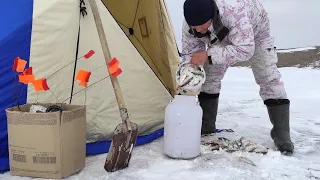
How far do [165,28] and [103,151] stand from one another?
3.57 ft

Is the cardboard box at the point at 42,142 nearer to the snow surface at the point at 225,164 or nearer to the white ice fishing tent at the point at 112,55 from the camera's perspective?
the snow surface at the point at 225,164

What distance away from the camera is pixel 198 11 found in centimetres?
221

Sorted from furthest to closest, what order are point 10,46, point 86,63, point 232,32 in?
point 86,63 → point 232,32 → point 10,46

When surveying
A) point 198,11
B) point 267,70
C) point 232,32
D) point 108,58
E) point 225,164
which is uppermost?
point 198,11

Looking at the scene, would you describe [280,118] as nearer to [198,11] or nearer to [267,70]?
[267,70]

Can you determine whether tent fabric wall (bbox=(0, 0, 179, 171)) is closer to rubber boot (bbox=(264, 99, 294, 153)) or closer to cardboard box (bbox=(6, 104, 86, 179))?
cardboard box (bbox=(6, 104, 86, 179))

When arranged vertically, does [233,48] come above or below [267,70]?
above

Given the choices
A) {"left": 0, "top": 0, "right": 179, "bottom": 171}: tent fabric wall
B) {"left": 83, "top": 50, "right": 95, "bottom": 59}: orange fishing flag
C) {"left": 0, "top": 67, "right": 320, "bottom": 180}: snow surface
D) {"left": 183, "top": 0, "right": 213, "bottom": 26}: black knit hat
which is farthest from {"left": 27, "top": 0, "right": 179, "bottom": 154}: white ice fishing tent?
{"left": 183, "top": 0, "right": 213, "bottom": 26}: black knit hat

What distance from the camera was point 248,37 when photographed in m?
2.28

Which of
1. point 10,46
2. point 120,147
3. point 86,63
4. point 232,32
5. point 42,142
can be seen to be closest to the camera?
point 42,142

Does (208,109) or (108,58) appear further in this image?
(208,109)

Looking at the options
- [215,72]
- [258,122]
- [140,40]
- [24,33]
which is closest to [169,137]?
[215,72]

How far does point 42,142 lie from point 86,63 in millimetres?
707

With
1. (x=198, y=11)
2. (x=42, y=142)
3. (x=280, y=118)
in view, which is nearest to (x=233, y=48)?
(x=198, y=11)
